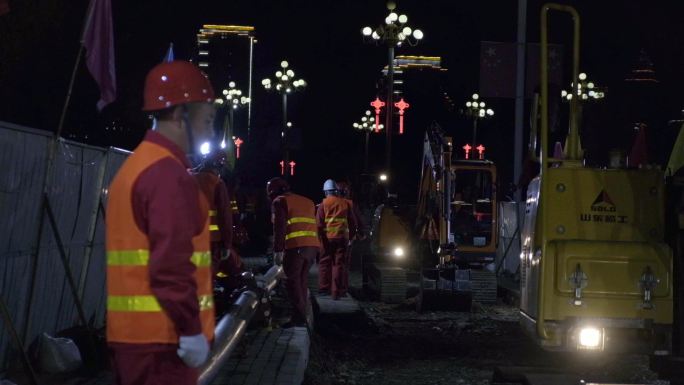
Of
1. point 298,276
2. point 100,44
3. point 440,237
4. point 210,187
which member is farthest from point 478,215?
point 100,44

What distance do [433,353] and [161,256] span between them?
887 centimetres

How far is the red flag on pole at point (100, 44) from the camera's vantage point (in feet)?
30.2

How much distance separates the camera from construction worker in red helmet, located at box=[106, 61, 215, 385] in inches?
148

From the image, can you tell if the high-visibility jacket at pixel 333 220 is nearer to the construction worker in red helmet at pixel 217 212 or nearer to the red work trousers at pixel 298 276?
the red work trousers at pixel 298 276

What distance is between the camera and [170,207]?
12.5 ft

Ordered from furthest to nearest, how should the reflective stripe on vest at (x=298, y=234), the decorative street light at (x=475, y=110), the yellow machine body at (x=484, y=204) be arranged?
the decorative street light at (x=475, y=110) → the yellow machine body at (x=484, y=204) → the reflective stripe on vest at (x=298, y=234)

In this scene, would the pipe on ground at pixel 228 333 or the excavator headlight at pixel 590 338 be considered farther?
the excavator headlight at pixel 590 338

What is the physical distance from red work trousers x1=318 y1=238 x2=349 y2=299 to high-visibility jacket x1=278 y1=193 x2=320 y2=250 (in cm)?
355

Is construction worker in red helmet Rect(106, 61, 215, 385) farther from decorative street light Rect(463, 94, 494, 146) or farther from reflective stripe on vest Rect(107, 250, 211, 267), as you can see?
decorative street light Rect(463, 94, 494, 146)

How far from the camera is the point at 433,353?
12250mm

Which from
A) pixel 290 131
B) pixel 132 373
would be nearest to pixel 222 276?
pixel 132 373

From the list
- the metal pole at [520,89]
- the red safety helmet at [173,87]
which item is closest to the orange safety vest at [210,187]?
the red safety helmet at [173,87]

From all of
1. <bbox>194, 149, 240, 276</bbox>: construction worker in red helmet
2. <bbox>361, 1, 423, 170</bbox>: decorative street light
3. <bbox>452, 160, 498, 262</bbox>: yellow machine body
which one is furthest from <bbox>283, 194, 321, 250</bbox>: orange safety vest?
<bbox>361, 1, 423, 170</bbox>: decorative street light

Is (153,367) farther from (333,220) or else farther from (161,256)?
(333,220)
